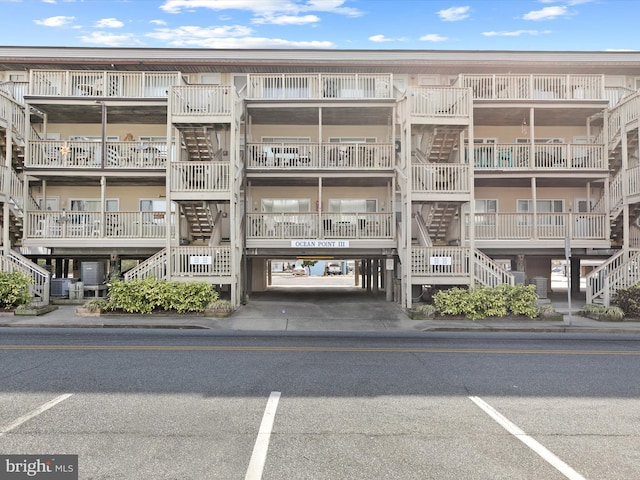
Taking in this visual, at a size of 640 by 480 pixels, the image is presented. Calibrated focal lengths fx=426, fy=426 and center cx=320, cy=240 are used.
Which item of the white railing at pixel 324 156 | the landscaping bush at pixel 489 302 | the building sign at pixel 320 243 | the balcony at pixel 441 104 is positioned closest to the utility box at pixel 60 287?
the white railing at pixel 324 156

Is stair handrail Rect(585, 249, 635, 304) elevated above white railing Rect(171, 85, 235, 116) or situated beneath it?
situated beneath

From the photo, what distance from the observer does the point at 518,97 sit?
61.5ft

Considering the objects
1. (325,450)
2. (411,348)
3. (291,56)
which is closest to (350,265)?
(291,56)

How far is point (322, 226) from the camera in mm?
17984

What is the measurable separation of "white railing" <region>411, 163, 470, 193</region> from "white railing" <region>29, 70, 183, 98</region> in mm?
10855

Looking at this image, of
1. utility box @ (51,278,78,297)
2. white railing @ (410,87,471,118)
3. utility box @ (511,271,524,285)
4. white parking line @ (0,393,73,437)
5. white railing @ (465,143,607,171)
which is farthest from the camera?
white railing @ (465,143,607,171)

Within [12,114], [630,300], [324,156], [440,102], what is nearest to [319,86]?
[324,156]

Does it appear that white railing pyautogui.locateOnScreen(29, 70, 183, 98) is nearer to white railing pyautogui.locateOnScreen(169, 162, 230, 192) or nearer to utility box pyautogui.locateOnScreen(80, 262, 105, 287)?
white railing pyautogui.locateOnScreen(169, 162, 230, 192)

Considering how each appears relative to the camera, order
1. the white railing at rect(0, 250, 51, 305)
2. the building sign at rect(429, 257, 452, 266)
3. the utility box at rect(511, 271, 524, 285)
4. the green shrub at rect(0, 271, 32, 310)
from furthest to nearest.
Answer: the utility box at rect(511, 271, 524, 285) → the building sign at rect(429, 257, 452, 266) → the white railing at rect(0, 250, 51, 305) → the green shrub at rect(0, 271, 32, 310)

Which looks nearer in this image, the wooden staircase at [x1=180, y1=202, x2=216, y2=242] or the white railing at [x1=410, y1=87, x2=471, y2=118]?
the white railing at [x1=410, y1=87, x2=471, y2=118]

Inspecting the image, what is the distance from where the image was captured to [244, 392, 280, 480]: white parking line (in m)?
3.99

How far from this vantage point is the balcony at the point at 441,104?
16406 mm

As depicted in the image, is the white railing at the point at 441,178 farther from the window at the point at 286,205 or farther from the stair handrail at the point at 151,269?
the stair handrail at the point at 151,269

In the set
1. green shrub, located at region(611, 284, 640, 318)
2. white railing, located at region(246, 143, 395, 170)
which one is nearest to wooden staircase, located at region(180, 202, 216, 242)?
white railing, located at region(246, 143, 395, 170)
